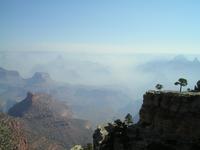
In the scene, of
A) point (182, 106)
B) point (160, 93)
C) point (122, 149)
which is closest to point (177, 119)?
point (182, 106)

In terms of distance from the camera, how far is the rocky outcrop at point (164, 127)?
7444 cm

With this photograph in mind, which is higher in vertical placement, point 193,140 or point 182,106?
point 182,106

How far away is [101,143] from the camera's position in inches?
3647

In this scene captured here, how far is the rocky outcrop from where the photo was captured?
244 ft

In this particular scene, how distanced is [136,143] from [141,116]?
8126 millimetres

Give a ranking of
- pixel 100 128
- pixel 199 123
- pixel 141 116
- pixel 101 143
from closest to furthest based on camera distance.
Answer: pixel 199 123 → pixel 141 116 → pixel 101 143 → pixel 100 128

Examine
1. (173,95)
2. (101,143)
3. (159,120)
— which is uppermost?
(173,95)

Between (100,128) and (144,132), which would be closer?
(144,132)

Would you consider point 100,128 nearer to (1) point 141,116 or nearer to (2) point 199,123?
(1) point 141,116

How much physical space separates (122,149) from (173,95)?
51.6 feet

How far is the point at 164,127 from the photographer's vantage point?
7975cm

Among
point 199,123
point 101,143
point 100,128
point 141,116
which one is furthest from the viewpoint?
point 100,128

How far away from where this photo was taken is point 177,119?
77.2 metres

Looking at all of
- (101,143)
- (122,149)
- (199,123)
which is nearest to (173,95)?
(199,123)
